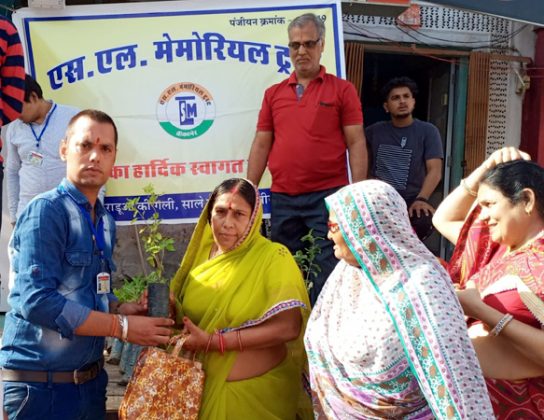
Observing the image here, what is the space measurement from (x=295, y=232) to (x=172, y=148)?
4.03ft

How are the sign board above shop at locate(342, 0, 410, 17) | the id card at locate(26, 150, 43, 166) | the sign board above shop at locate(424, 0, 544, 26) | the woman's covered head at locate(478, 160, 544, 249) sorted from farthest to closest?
the sign board above shop at locate(342, 0, 410, 17) < the id card at locate(26, 150, 43, 166) < the sign board above shop at locate(424, 0, 544, 26) < the woman's covered head at locate(478, 160, 544, 249)

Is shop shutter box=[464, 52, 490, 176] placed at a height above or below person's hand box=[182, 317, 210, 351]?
above

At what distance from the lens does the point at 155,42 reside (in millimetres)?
4547

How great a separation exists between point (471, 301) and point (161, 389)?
1.19 metres

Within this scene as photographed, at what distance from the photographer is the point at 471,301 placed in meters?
2.05

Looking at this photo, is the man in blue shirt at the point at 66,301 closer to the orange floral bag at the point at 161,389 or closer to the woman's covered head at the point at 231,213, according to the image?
the orange floral bag at the point at 161,389

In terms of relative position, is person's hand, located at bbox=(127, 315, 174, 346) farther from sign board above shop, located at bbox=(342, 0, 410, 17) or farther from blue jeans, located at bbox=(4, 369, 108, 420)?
sign board above shop, located at bbox=(342, 0, 410, 17)

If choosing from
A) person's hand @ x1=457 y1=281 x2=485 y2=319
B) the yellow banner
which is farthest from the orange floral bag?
the yellow banner

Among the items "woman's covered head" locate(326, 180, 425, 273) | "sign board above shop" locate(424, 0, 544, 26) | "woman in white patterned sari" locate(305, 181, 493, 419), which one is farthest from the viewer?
"sign board above shop" locate(424, 0, 544, 26)

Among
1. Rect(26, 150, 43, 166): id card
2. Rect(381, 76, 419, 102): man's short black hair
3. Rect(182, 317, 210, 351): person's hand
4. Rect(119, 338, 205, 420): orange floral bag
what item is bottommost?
Rect(119, 338, 205, 420): orange floral bag

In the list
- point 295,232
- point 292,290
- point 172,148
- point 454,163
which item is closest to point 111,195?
point 172,148

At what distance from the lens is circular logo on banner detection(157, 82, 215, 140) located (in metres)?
4.55

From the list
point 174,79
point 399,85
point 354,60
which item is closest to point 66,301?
point 174,79

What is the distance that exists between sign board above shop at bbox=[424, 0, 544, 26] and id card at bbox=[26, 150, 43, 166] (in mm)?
2510
